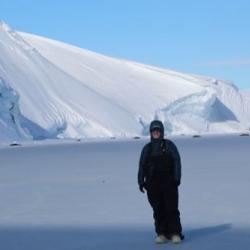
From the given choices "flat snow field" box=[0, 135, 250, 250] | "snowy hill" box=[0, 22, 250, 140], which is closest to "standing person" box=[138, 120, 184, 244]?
"flat snow field" box=[0, 135, 250, 250]

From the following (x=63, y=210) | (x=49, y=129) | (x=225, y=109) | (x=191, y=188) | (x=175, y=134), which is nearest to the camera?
(x=63, y=210)

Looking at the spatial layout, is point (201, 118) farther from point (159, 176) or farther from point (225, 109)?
point (159, 176)

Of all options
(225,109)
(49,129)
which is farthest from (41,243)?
(225,109)

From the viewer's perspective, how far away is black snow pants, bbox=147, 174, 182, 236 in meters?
6.53

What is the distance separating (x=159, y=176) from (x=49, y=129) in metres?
70.0

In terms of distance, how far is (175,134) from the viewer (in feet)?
300

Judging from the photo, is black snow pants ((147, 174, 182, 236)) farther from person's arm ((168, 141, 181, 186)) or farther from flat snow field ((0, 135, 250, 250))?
flat snow field ((0, 135, 250, 250))

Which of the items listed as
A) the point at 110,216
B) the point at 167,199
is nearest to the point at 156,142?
the point at 167,199

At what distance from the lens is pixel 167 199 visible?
654cm

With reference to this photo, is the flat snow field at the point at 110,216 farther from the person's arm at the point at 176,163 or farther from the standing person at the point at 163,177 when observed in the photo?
the person's arm at the point at 176,163

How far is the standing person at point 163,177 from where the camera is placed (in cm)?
653

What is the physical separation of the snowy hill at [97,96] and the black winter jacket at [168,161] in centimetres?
5512

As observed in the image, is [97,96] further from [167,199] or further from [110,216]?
[167,199]

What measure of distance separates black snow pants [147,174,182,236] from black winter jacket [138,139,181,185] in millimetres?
87
